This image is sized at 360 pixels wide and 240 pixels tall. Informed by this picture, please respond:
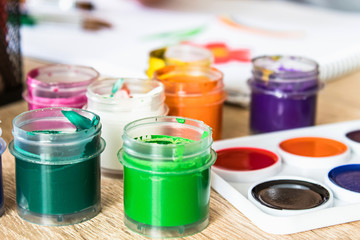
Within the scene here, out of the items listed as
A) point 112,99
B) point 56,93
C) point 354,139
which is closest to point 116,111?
point 112,99

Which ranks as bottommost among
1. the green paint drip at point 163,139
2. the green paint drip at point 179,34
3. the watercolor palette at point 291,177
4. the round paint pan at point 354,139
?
the watercolor palette at point 291,177

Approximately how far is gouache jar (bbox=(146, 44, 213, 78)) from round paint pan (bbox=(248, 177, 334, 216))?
0.30 meters

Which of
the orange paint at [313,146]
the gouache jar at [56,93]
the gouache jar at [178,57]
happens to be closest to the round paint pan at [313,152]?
the orange paint at [313,146]

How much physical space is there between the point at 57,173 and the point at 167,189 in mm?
132

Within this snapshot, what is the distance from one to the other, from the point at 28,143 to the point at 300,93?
0.49m

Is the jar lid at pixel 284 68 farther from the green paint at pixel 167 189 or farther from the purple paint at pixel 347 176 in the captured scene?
the green paint at pixel 167 189

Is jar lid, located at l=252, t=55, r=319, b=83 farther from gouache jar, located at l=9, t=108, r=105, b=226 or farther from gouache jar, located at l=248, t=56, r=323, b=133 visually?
gouache jar, located at l=9, t=108, r=105, b=226

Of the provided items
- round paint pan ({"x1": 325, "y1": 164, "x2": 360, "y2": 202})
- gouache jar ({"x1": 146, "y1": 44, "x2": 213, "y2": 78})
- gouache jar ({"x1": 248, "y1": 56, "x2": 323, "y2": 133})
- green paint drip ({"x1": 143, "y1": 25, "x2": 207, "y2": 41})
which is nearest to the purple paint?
round paint pan ({"x1": 325, "y1": 164, "x2": 360, "y2": 202})

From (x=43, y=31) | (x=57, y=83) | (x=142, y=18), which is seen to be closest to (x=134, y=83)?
(x=57, y=83)

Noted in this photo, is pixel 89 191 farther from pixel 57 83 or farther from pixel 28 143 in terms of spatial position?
pixel 57 83

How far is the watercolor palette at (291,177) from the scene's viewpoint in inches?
28.5

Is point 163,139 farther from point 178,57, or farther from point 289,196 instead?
point 178,57

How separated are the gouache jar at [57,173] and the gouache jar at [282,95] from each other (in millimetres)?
365

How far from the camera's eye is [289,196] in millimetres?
784
